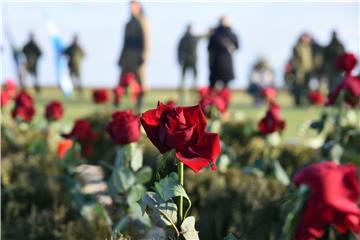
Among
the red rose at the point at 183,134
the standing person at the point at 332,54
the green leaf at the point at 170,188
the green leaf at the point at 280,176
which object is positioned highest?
the red rose at the point at 183,134

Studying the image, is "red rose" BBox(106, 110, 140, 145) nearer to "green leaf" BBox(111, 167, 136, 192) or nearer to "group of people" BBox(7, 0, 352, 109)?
"green leaf" BBox(111, 167, 136, 192)

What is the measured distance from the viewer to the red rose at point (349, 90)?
4.39 meters

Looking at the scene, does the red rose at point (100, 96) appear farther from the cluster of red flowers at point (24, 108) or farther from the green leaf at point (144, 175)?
the green leaf at point (144, 175)

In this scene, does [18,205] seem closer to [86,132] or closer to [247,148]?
[86,132]

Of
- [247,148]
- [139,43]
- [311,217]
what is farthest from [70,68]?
[311,217]

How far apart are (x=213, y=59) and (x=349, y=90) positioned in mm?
8361

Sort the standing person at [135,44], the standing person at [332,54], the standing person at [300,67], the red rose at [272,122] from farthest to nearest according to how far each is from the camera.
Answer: the standing person at [300,67]
the standing person at [332,54]
the standing person at [135,44]
the red rose at [272,122]

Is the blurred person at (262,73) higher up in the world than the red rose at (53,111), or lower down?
lower down

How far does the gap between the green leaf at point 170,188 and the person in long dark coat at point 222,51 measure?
1005 centimetres

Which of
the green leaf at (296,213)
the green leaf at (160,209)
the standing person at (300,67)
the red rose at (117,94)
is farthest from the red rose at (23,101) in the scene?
the standing person at (300,67)

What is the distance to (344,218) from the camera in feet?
6.00

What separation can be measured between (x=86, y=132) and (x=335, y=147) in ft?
5.92

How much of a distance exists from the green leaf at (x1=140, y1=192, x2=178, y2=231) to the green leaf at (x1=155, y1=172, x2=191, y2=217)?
0.13 feet

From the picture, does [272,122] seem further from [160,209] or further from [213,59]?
[213,59]
